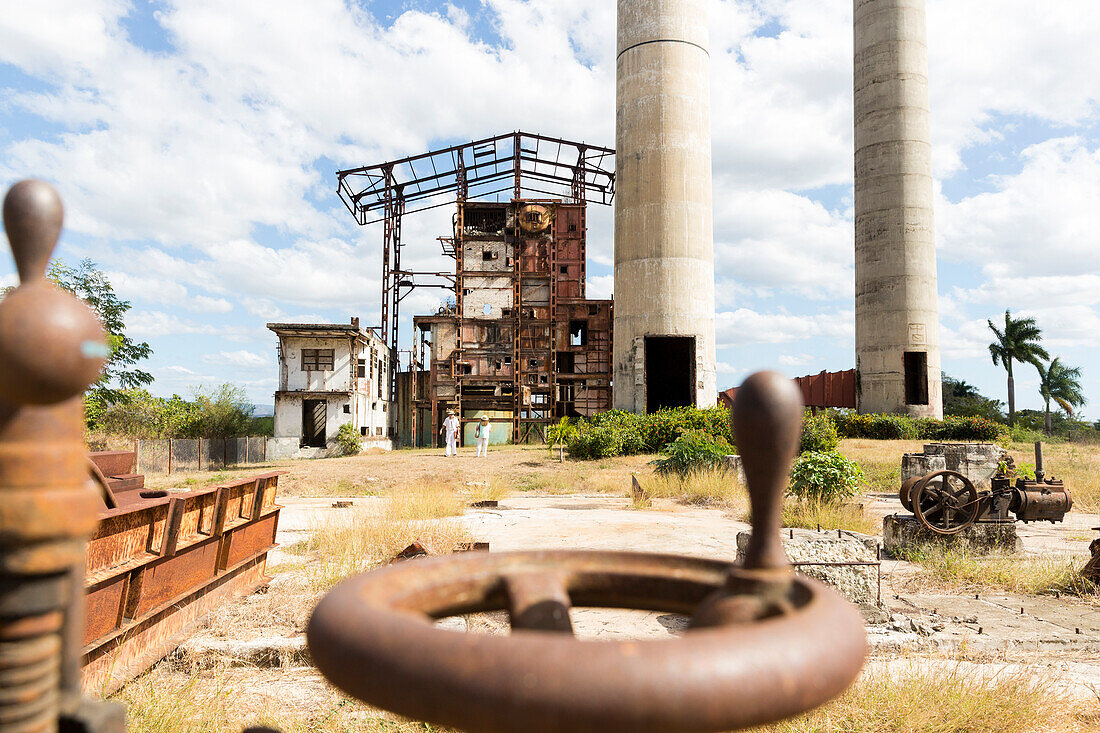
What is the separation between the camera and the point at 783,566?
1.15 metres

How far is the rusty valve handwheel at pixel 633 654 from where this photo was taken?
723 mm

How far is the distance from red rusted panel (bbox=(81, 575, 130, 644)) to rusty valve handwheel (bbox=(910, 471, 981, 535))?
24.6ft

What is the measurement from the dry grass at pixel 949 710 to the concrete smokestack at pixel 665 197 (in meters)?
18.1

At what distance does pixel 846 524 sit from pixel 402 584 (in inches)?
348

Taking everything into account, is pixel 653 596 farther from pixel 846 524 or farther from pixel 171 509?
pixel 846 524

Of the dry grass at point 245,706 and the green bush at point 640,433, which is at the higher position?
the green bush at point 640,433

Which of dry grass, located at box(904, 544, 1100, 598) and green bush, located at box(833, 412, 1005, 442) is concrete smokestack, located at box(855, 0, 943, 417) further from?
dry grass, located at box(904, 544, 1100, 598)

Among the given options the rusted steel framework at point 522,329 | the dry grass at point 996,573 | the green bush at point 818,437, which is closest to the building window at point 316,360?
the rusted steel framework at point 522,329

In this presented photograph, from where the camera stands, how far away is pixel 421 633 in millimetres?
813

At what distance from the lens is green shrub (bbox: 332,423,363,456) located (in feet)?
100

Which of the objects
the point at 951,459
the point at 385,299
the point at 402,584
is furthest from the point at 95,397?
the point at 402,584

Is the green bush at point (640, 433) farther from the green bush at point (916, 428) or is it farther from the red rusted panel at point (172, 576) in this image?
the red rusted panel at point (172, 576)

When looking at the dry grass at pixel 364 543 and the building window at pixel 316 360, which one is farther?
the building window at pixel 316 360

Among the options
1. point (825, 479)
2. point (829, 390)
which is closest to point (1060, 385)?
point (829, 390)
